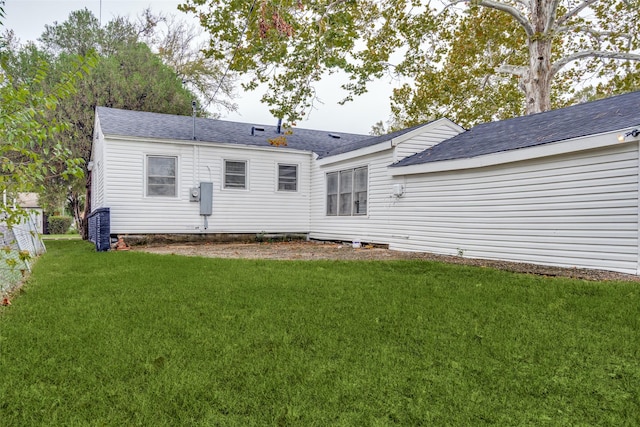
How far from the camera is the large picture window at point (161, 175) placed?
1102 centimetres

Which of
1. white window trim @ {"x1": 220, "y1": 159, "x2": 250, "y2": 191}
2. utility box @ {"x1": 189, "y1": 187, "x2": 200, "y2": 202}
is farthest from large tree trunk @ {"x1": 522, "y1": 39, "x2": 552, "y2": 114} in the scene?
utility box @ {"x1": 189, "y1": 187, "x2": 200, "y2": 202}

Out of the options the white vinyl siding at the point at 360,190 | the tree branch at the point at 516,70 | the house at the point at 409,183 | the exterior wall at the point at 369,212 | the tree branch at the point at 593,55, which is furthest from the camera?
the tree branch at the point at 516,70

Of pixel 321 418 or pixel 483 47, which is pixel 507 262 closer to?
pixel 321 418

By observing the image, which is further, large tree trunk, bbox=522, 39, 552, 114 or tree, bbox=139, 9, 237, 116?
tree, bbox=139, 9, 237, 116

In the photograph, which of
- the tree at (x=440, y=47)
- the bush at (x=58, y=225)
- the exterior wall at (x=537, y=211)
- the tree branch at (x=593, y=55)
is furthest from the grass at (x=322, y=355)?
the bush at (x=58, y=225)

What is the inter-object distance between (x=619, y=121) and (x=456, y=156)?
9.17 feet

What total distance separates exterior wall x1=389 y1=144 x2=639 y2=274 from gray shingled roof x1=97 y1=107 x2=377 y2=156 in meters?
3.30

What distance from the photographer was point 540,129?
24.1 feet

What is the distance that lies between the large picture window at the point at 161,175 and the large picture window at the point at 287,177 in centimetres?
326

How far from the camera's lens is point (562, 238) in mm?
6281

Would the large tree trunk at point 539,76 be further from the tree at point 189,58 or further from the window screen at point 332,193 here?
the tree at point 189,58

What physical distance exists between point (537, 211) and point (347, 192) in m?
5.65

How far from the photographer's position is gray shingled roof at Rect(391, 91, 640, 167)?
19.8 feet

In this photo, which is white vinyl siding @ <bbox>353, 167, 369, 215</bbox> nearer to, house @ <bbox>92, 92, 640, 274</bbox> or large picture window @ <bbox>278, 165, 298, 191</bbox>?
house @ <bbox>92, 92, 640, 274</bbox>
